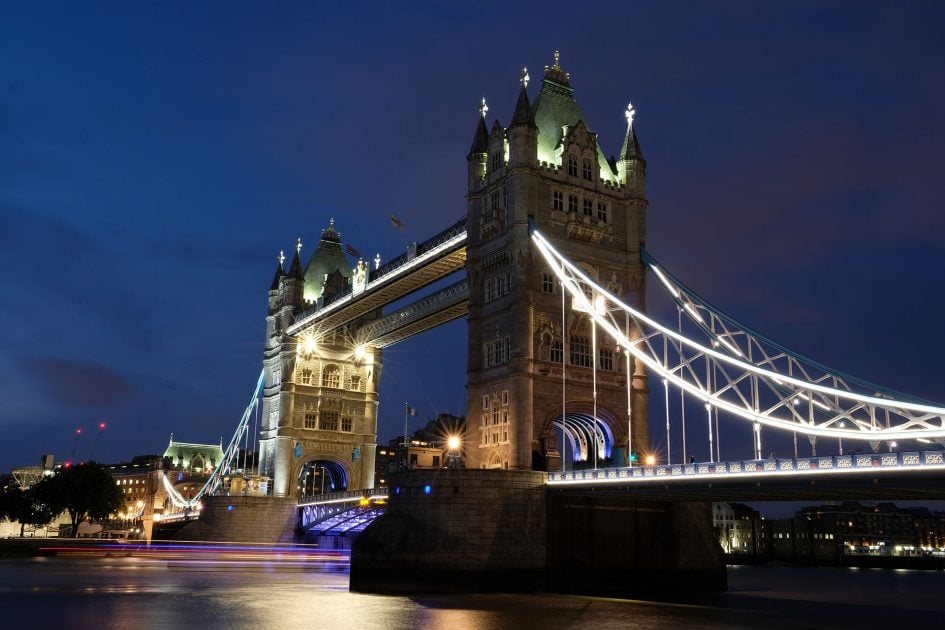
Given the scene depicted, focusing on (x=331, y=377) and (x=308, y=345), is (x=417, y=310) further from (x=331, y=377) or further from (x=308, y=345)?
(x=331, y=377)

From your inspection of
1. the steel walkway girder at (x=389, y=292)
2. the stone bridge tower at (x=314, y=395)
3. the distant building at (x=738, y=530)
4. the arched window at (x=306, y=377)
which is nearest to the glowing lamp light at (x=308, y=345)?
the stone bridge tower at (x=314, y=395)

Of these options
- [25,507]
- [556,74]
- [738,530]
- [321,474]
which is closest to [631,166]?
[556,74]

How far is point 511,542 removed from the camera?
44375 mm

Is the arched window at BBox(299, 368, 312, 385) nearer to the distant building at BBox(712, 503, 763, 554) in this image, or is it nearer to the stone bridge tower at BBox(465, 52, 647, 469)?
the stone bridge tower at BBox(465, 52, 647, 469)

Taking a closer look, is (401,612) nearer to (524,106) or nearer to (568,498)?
(568,498)

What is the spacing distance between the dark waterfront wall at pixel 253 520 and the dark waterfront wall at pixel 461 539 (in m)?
35.4

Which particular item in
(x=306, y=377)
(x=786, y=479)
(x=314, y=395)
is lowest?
(x=786, y=479)

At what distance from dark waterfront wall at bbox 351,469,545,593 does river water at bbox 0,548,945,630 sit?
1.56m

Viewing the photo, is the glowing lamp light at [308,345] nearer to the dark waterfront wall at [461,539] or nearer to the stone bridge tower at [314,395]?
the stone bridge tower at [314,395]

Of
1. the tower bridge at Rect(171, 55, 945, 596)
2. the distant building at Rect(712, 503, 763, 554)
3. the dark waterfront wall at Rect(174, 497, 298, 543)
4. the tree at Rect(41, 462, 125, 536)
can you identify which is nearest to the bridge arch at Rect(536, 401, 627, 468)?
the tower bridge at Rect(171, 55, 945, 596)

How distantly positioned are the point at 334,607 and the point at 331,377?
162 ft

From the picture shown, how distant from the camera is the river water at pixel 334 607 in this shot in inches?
1324

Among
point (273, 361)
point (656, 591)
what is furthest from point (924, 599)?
point (273, 361)

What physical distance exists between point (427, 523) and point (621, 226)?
2221cm
